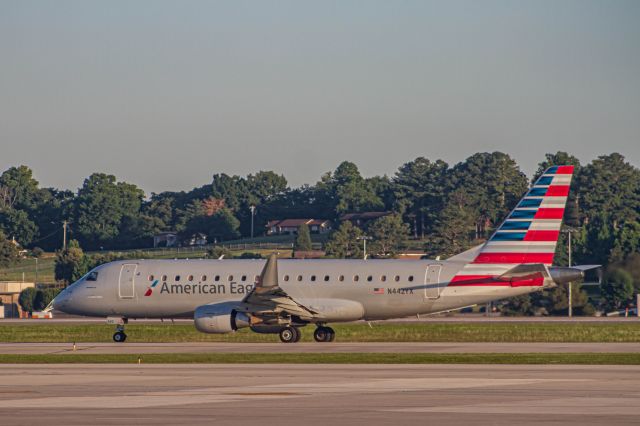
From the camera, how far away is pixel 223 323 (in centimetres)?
4484

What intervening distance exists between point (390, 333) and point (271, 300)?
28.3 ft

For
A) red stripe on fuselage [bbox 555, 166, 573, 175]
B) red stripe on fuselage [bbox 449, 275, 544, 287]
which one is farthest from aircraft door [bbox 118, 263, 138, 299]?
red stripe on fuselage [bbox 555, 166, 573, 175]

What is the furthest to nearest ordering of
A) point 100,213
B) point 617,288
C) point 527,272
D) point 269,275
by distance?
1. point 100,213
2. point 617,288
3. point 527,272
4. point 269,275

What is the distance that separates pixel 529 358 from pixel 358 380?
357 inches

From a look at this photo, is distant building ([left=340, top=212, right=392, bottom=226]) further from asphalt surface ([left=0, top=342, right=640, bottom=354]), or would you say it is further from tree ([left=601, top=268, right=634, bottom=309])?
asphalt surface ([left=0, top=342, right=640, bottom=354])

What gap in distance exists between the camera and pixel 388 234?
14988 centimetres

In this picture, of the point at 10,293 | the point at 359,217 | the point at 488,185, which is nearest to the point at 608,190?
the point at 488,185

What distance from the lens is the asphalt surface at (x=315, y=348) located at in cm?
3981

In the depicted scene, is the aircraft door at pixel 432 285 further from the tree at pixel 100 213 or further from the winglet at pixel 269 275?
the tree at pixel 100 213

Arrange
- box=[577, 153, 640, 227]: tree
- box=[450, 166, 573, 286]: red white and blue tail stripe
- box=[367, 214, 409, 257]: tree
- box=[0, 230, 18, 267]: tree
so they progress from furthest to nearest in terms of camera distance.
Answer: box=[577, 153, 640, 227]: tree
box=[0, 230, 18, 267]: tree
box=[367, 214, 409, 257]: tree
box=[450, 166, 573, 286]: red white and blue tail stripe

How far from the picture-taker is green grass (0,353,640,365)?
114 ft

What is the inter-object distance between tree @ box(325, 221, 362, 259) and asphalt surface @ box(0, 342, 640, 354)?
248ft

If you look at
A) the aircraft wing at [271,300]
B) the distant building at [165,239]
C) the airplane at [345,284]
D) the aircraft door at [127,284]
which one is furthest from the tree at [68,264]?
the aircraft wing at [271,300]

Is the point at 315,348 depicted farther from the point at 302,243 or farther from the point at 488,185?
the point at 488,185
